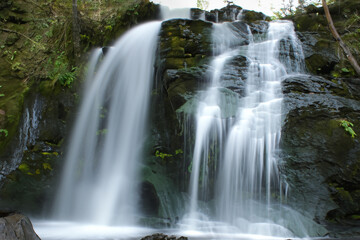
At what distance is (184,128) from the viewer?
618 centimetres

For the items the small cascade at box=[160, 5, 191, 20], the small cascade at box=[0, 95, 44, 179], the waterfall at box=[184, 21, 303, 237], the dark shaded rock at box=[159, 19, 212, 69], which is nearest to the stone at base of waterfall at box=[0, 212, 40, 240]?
the waterfall at box=[184, 21, 303, 237]

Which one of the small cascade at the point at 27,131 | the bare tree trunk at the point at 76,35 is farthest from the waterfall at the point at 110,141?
the small cascade at the point at 27,131

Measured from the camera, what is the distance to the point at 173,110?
6.57 metres

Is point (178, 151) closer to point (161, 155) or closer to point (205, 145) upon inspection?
point (161, 155)

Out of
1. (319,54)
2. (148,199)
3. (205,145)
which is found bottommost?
(148,199)

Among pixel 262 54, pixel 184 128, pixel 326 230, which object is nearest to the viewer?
pixel 326 230

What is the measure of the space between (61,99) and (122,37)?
3248 mm

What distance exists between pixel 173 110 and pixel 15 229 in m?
4.14

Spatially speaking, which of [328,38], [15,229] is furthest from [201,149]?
[328,38]

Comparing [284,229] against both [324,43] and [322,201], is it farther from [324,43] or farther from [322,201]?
[324,43]

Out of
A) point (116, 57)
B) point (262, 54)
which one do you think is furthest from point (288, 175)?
point (116, 57)

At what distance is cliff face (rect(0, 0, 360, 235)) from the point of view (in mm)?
5230

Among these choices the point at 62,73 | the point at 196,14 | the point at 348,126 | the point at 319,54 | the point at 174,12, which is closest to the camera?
the point at 348,126

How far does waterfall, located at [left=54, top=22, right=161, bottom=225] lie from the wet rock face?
3616 millimetres
